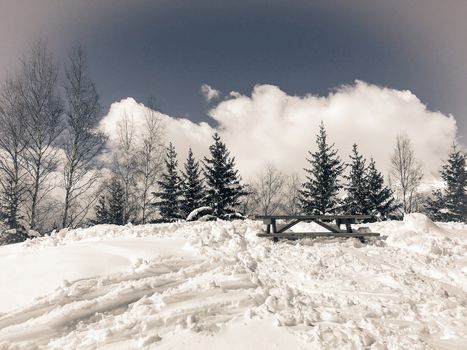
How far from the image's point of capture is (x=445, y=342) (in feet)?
11.1

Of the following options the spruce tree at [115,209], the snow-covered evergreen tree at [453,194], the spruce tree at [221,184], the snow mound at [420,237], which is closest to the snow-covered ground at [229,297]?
the snow mound at [420,237]

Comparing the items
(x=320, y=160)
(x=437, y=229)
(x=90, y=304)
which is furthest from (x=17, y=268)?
(x=320, y=160)

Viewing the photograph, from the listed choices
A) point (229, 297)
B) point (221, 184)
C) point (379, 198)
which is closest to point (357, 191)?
point (379, 198)

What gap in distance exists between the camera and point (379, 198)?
24.8m

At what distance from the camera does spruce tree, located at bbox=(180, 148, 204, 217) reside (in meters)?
23.8

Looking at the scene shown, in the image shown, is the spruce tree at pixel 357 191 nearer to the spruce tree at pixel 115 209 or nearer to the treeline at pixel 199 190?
the treeline at pixel 199 190

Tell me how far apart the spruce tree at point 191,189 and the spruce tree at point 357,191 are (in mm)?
13408

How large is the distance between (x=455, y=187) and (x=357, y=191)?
15169 mm

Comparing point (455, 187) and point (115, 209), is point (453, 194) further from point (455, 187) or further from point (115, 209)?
point (115, 209)

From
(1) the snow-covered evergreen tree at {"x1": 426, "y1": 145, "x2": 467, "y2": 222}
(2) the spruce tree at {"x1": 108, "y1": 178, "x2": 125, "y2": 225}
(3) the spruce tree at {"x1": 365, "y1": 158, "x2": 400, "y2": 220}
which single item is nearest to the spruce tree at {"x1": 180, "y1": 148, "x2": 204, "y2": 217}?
(2) the spruce tree at {"x1": 108, "y1": 178, "x2": 125, "y2": 225}

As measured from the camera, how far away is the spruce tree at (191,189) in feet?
77.9

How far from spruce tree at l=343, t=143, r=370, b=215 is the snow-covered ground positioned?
60.3 ft

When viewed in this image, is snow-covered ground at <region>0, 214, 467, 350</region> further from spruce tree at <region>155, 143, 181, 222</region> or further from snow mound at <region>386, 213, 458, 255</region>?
spruce tree at <region>155, 143, 181, 222</region>

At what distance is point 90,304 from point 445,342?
4697 millimetres
